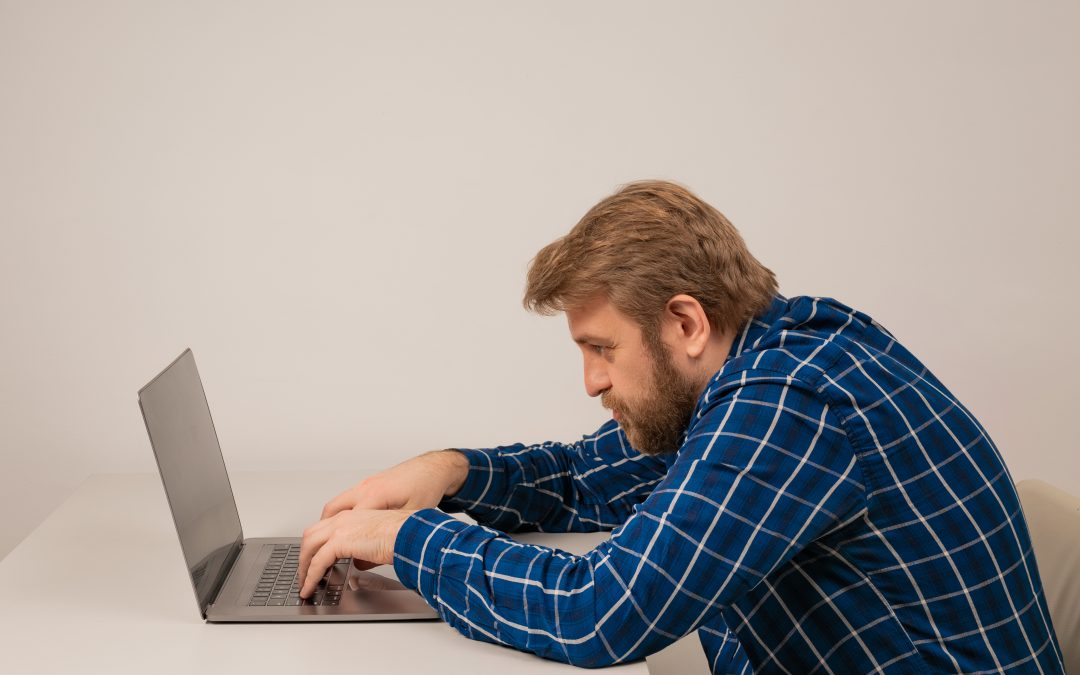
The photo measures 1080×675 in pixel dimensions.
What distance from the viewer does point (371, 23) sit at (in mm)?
2094

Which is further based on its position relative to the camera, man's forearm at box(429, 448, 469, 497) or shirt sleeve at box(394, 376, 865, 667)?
man's forearm at box(429, 448, 469, 497)

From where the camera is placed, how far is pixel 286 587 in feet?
4.75

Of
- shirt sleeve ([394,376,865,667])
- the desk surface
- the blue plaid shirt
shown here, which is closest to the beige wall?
the desk surface

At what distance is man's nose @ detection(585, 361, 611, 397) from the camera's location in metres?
1.41

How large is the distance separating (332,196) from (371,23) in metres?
0.34

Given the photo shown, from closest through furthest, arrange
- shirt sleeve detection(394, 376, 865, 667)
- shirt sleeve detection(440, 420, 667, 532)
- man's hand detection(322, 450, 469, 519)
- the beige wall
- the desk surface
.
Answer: shirt sleeve detection(394, 376, 865, 667) → the desk surface → man's hand detection(322, 450, 469, 519) → shirt sleeve detection(440, 420, 667, 532) → the beige wall

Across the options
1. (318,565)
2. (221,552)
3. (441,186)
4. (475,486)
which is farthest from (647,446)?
(441,186)

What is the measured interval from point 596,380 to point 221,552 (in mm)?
580

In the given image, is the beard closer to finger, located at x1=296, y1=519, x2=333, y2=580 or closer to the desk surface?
the desk surface

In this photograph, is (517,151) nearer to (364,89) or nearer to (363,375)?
(364,89)

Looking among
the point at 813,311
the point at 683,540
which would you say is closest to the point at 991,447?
the point at 813,311

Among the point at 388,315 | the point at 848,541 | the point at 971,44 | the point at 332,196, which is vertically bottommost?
the point at 848,541

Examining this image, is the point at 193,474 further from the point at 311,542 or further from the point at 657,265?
the point at 657,265

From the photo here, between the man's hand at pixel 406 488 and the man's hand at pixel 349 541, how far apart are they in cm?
10
